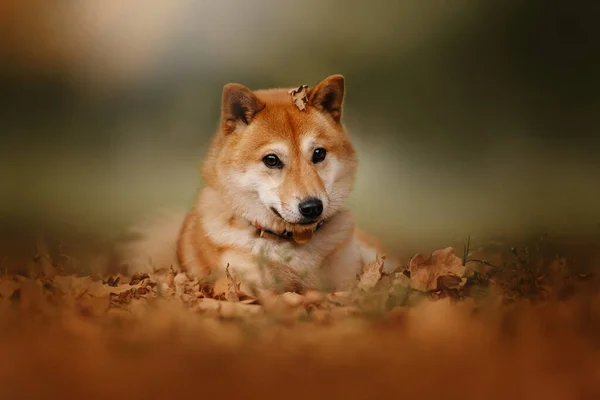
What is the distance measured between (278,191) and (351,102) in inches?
15.7

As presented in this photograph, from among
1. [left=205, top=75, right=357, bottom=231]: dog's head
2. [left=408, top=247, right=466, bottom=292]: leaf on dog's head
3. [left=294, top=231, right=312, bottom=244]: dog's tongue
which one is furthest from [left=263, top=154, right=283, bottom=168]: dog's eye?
[left=408, top=247, right=466, bottom=292]: leaf on dog's head

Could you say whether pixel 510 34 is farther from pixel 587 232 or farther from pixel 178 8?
pixel 178 8

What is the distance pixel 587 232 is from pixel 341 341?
0.88 m

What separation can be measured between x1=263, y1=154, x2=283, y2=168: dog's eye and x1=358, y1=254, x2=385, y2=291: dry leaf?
0.41 metres

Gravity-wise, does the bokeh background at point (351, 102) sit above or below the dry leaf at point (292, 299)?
above

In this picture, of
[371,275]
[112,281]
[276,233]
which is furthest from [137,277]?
[371,275]

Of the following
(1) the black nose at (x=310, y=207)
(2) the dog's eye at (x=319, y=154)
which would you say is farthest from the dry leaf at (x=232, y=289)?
(2) the dog's eye at (x=319, y=154)

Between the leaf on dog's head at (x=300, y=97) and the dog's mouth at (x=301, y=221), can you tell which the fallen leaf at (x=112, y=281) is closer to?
the dog's mouth at (x=301, y=221)

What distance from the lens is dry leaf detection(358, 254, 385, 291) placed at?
2.05 meters

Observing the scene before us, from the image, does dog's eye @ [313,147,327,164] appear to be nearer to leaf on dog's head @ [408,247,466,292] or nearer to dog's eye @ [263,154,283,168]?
dog's eye @ [263,154,283,168]

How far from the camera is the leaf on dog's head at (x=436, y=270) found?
80.3 inches

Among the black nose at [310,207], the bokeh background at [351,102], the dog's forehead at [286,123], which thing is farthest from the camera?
the bokeh background at [351,102]

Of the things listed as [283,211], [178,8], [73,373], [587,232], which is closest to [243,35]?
[178,8]

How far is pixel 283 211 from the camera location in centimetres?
191
